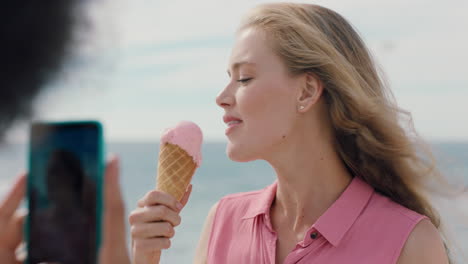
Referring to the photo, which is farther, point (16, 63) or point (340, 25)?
point (340, 25)

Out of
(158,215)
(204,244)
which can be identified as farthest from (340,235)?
(158,215)

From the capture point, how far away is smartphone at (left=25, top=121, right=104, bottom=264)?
91 centimetres

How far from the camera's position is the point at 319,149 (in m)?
2.60

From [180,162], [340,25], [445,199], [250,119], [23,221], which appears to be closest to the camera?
[23,221]

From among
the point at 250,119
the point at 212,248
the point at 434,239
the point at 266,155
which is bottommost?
the point at 212,248

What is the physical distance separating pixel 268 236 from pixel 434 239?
2.53 ft

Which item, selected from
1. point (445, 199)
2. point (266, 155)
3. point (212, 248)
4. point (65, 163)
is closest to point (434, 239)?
point (445, 199)

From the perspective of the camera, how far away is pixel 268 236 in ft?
8.59

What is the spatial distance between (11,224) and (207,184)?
32048mm

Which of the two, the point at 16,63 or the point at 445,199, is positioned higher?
the point at 16,63

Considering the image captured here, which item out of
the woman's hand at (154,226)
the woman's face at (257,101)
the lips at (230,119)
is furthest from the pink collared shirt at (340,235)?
the woman's hand at (154,226)

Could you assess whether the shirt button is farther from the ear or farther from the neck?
the ear

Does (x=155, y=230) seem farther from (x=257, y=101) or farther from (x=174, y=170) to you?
(x=257, y=101)

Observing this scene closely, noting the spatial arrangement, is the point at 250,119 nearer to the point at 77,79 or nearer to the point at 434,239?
the point at 434,239
